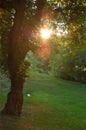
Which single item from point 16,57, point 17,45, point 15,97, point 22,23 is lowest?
point 15,97

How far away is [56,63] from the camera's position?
56656 millimetres

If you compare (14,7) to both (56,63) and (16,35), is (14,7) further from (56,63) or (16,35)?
(56,63)

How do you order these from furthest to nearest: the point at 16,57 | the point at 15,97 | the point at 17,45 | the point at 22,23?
the point at 15,97
the point at 16,57
the point at 17,45
the point at 22,23

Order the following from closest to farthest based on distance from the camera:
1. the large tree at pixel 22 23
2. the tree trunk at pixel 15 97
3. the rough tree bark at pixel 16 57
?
the large tree at pixel 22 23
the rough tree bark at pixel 16 57
the tree trunk at pixel 15 97

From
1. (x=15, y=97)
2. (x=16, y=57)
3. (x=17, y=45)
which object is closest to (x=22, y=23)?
(x=17, y=45)

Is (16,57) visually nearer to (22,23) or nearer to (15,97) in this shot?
(22,23)

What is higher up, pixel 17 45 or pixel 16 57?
pixel 17 45

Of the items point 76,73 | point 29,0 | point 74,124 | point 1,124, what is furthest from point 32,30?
point 76,73

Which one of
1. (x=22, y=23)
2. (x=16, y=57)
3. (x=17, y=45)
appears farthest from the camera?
(x=16, y=57)

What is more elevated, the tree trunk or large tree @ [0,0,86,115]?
large tree @ [0,0,86,115]

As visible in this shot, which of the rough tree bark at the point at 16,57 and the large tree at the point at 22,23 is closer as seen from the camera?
the large tree at the point at 22,23

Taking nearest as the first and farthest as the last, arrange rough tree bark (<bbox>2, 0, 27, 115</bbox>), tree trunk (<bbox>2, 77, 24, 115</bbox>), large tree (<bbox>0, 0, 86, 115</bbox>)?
large tree (<bbox>0, 0, 86, 115</bbox>) < rough tree bark (<bbox>2, 0, 27, 115</bbox>) < tree trunk (<bbox>2, 77, 24, 115</bbox>)

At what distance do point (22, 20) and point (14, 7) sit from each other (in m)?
0.68

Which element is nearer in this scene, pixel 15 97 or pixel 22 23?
pixel 22 23
